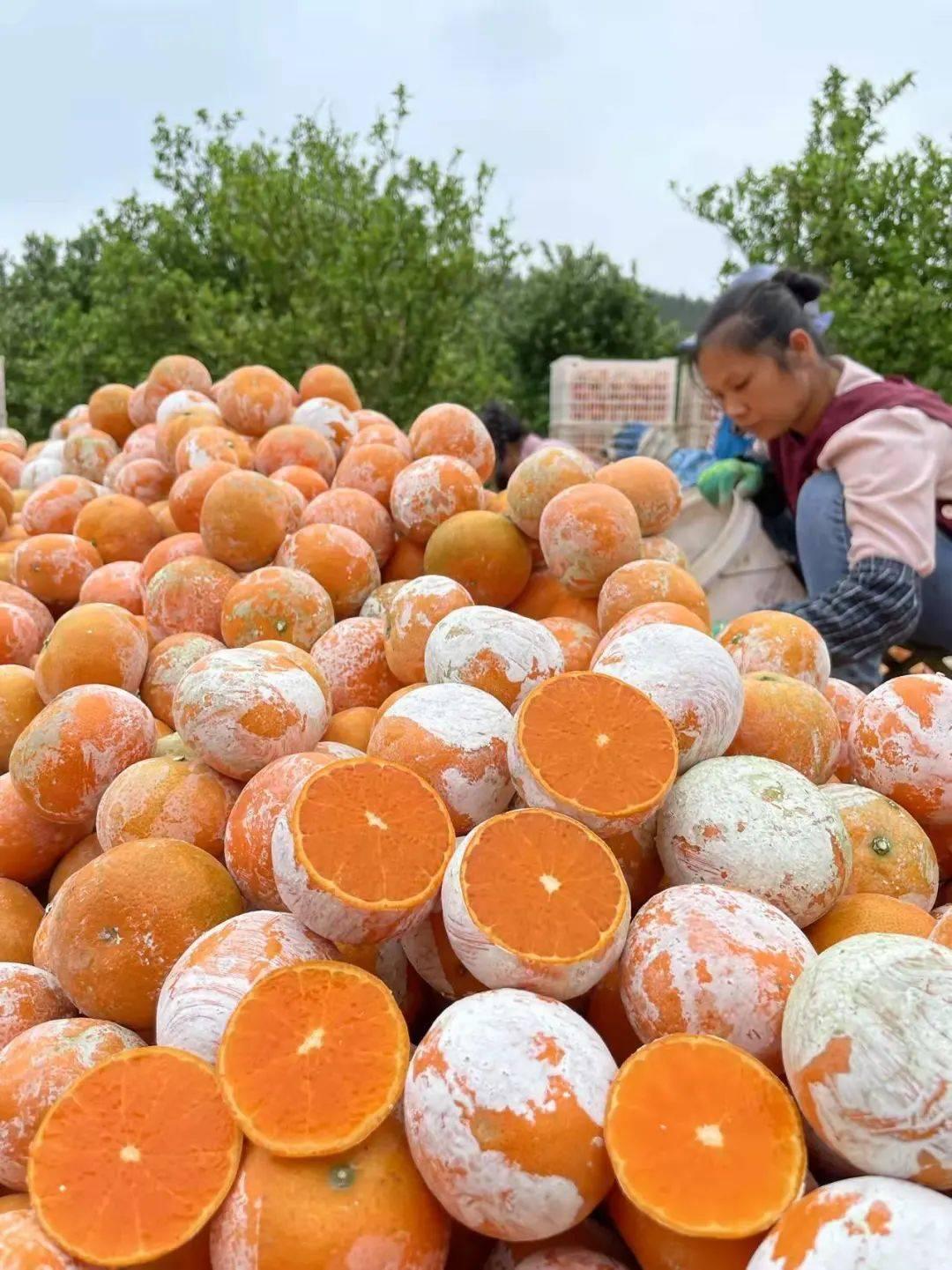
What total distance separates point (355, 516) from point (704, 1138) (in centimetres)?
160

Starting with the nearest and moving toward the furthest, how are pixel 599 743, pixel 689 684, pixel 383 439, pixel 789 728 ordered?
pixel 599 743, pixel 689 684, pixel 789 728, pixel 383 439

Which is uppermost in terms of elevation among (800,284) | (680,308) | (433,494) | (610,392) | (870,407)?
(680,308)

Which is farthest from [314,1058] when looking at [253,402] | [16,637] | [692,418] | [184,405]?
[692,418]

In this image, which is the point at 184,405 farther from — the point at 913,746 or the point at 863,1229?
the point at 863,1229

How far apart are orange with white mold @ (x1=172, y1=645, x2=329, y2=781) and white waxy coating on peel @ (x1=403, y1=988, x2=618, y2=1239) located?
0.59 meters

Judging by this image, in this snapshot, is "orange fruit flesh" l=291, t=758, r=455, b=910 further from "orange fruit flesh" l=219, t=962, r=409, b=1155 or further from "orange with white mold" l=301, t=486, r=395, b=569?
"orange with white mold" l=301, t=486, r=395, b=569

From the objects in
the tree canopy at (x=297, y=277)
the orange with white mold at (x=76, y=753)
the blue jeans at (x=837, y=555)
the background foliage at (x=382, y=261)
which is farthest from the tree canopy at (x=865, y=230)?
the orange with white mold at (x=76, y=753)

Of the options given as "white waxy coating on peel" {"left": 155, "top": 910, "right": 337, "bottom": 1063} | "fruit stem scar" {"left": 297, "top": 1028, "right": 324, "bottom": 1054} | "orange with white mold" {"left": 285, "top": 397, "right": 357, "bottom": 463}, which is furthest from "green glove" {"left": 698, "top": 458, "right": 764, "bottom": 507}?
"fruit stem scar" {"left": 297, "top": 1028, "right": 324, "bottom": 1054}

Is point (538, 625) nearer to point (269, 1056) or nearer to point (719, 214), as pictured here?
point (269, 1056)

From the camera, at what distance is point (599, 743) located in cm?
115

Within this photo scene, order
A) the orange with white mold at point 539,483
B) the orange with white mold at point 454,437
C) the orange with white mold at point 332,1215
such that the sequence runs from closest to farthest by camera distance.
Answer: the orange with white mold at point 332,1215
the orange with white mold at point 539,483
the orange with white mold at point 454,437

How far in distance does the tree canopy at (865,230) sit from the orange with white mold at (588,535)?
614 cm

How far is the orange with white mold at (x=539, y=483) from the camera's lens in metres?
1.98

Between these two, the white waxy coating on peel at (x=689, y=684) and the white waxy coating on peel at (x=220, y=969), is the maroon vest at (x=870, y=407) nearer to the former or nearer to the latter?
the white waxy coating on peel at (x=689, y=684)
